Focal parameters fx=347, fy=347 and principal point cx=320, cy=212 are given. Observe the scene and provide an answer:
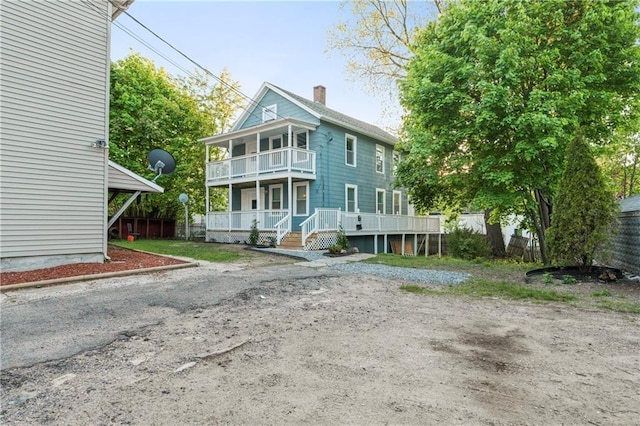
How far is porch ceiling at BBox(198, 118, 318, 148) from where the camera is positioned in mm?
15344

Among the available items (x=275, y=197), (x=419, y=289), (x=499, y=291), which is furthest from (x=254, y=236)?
(x=499, y=291)

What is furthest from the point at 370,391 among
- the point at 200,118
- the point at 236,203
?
the point at 200,118

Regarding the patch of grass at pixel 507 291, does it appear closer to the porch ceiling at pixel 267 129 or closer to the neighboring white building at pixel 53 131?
the neighboring white building at pixel 53 131

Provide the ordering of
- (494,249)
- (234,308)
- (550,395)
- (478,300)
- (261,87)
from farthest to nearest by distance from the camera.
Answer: (261,87)
(494,249)
(478,300)
(234,308)
(550,395)

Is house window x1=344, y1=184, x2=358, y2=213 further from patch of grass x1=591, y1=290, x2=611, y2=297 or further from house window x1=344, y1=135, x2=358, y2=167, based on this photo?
patch of grass x1=591, y1=290, x2=611, y2=297

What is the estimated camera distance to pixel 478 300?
5.74m

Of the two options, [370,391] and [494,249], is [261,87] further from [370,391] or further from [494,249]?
[370,391]

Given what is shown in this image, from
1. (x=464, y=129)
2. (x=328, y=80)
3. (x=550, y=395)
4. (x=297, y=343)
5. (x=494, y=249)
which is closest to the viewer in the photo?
(x=550, y=395)

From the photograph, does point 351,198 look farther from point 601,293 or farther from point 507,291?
point 601,293

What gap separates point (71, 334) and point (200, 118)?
841 inches

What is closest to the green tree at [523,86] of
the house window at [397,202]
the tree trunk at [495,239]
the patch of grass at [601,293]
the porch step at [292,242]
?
the patch of grass at [601,293]

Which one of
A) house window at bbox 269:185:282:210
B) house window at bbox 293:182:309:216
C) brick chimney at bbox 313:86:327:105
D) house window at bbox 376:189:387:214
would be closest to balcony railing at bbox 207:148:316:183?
house window at bbox 293:182:309:216

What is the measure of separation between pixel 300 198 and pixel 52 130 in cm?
1064

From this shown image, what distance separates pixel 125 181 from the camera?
31.5ft
